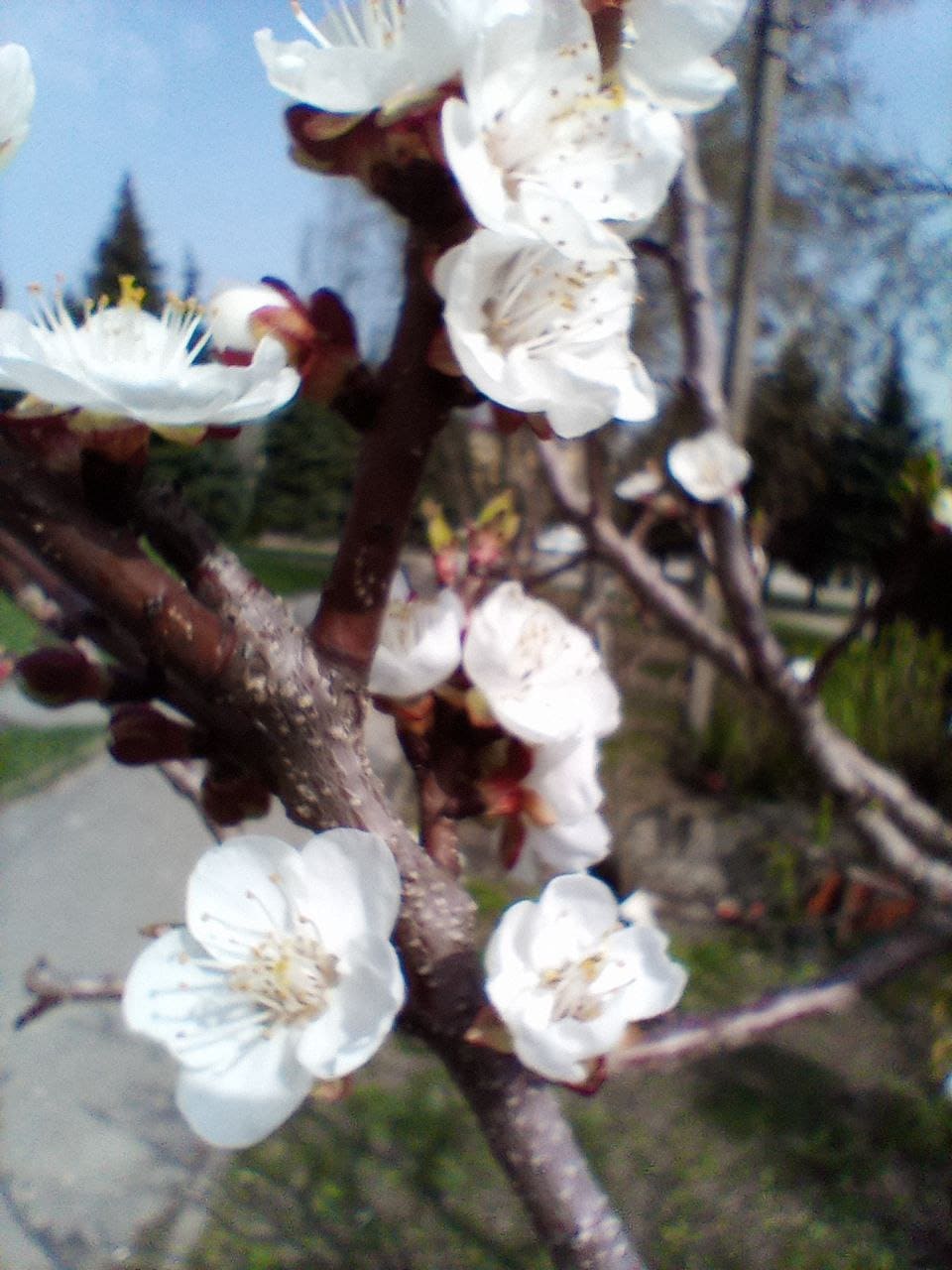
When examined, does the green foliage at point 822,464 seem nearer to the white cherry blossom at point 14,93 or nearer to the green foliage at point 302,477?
the green foliage at point 302,477

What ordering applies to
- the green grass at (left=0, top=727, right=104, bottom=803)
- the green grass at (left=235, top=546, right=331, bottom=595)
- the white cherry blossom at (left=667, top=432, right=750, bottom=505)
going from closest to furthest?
1. the white cherry blossom at (left=667, top=432, right=750, bottom=505)
2. the green grass at (left=0, top=727, right=104, bottom=803)
3. the green grass at (left=235, top=546, right=331, bottom=595)

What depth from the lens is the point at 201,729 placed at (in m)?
0.27

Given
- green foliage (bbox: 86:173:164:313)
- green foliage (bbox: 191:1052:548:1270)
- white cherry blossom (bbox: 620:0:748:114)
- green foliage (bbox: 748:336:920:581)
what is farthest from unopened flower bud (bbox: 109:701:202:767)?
green foliage (bbox: 748:336:920:581)

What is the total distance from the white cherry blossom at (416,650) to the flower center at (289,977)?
0.08 m

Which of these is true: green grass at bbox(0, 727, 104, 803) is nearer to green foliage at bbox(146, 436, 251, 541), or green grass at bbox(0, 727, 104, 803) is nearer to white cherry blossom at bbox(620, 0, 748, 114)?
green foliage at bbox(146, 436, 251, 541)

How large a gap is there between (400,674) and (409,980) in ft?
0.30

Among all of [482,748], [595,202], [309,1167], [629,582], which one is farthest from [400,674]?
[309,1167]

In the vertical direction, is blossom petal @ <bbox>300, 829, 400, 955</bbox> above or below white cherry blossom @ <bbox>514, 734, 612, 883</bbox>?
above

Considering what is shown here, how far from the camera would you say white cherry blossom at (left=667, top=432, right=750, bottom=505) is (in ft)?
3.18

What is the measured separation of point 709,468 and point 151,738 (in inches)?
31.5

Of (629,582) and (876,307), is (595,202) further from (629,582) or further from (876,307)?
(876,307)

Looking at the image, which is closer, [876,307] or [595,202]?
[595,202]

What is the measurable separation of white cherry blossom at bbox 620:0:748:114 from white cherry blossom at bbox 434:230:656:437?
4 cm

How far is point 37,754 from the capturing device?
100 inches
